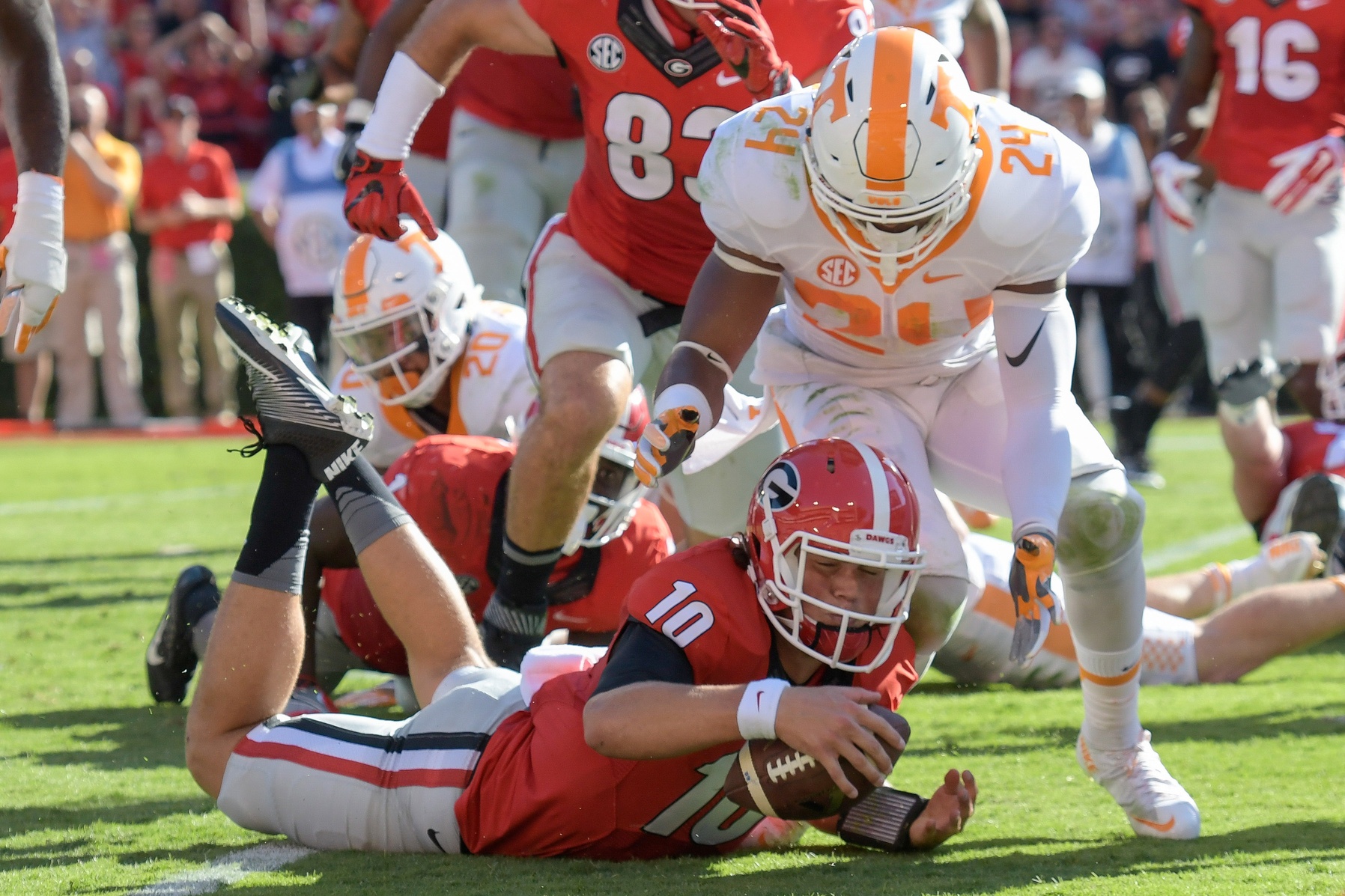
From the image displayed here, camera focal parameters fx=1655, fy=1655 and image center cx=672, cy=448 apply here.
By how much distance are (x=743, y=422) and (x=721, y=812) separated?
3.62ft

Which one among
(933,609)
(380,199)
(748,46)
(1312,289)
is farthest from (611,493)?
(1312,289)

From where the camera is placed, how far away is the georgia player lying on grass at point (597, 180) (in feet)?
12.7

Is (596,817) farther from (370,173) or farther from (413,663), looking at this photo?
(370,173)

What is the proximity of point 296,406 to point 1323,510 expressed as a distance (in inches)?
125

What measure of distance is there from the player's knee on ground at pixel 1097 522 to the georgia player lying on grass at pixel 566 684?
1.27ft

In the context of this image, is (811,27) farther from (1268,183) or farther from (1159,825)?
(1268,183)

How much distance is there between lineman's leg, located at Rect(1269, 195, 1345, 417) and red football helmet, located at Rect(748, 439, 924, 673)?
3.59 m

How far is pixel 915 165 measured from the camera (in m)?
2.85

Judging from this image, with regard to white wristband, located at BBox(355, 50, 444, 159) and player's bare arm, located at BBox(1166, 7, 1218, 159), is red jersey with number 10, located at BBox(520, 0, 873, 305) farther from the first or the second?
player's bare arm, located at BBox(1166, 7, 1218, 159)

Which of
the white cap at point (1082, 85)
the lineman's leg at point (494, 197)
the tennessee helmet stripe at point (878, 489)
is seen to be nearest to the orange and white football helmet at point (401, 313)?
the lineman's leg at point (494, 197)

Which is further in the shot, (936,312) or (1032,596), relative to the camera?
(936,312)

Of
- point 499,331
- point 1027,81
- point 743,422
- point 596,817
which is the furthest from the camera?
point 1027,81

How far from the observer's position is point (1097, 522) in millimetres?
3057

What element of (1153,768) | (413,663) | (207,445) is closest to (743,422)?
(413,663)
